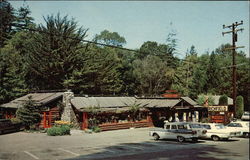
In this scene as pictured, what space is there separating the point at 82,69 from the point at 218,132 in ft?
111

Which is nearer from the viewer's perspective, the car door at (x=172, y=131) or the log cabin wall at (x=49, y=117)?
the car door at (x=172, y=131)

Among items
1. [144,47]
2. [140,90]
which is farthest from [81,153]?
[144,47]

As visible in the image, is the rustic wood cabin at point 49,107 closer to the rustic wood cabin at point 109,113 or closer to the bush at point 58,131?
the rustic wood cabin at point 109,113

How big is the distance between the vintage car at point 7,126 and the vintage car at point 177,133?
60.4 feet

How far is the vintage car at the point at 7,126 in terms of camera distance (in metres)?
32.0

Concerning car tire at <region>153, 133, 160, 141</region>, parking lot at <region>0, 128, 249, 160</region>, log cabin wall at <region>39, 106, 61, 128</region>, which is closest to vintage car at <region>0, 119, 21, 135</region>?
log cabin wall at <region>39, 106, 61, 128</region>

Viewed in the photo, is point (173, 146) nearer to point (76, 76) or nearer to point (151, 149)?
point (151, 149)

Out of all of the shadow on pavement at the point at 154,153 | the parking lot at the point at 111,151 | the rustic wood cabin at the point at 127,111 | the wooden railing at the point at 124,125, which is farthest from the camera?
the wooden railing at the point at 124,125

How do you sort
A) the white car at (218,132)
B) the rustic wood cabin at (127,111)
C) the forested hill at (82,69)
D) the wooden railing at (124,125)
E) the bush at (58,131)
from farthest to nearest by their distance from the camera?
the forested hill at (82,69), the wooden railing at (124,125), the rustic wood cabin at (127,111), the bush at (58,131), the white car at (218,132)

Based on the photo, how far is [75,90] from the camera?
5509cm

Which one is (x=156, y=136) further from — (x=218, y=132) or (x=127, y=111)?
(x=127, y=111)

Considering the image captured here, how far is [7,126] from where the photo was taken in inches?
1289

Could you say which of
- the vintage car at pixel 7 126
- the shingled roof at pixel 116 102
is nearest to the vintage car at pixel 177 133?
the shingled roof at pixel 116 102

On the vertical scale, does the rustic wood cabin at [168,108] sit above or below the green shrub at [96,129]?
above
